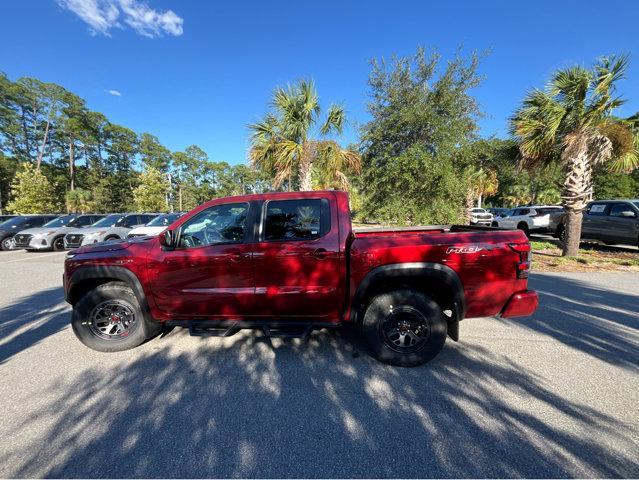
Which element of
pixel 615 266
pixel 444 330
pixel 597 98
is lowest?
pixel 615 266

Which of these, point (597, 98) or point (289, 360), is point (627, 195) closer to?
point (597, 98)

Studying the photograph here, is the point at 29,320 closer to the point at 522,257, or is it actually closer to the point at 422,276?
the point at 422,276

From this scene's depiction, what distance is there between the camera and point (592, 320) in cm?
410

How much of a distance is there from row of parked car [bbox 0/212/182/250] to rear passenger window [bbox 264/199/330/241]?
989 cm

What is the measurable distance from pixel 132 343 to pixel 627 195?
50.6m

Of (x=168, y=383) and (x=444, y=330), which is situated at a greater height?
(x=444, y=330)

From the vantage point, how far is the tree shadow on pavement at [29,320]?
3.62 m

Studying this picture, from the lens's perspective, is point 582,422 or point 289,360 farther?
point 289,360

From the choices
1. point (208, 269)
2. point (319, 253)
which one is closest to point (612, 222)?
point (319, 253)

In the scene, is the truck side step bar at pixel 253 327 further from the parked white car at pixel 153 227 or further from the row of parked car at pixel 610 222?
the row of parked car at pixel 610 222

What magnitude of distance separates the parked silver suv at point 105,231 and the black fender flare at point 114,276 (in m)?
9.52

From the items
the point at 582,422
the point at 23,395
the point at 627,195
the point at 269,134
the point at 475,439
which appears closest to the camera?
the point at 475,439

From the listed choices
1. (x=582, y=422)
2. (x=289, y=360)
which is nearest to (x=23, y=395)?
(x=289, y=360)

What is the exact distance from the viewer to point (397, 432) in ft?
6.84
